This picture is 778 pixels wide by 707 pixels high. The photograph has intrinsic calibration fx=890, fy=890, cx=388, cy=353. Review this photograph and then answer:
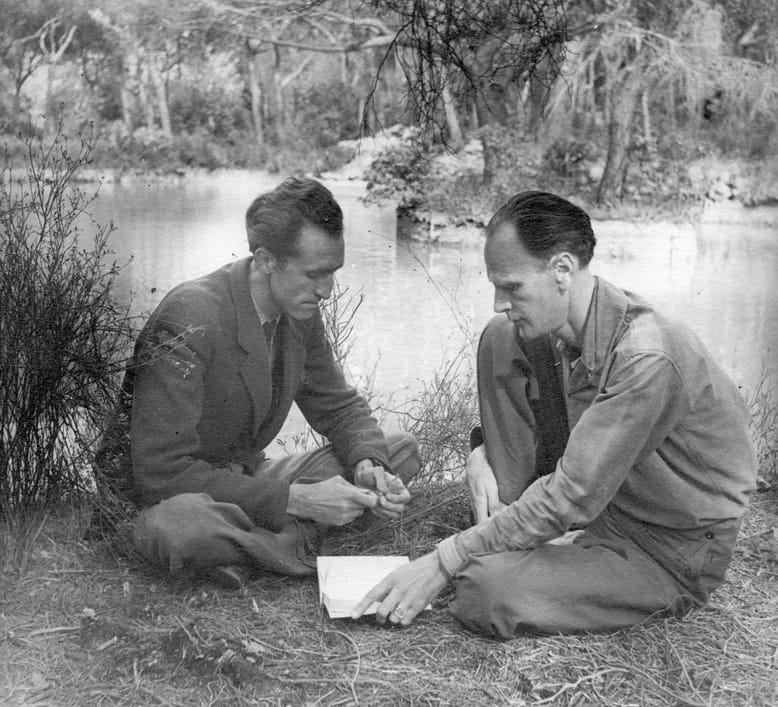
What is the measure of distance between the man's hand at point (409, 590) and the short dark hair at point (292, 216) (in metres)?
1.21

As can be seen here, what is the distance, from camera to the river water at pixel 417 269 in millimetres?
3943

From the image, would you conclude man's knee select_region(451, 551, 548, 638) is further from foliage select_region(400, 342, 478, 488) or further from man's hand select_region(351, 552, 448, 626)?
foliage select_region(400, 342, 478, 488)

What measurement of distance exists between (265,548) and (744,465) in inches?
65.6

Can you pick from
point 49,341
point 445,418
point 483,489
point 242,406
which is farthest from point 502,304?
point 445,418

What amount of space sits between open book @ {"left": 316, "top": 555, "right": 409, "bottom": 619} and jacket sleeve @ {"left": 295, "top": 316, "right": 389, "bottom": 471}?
47cm

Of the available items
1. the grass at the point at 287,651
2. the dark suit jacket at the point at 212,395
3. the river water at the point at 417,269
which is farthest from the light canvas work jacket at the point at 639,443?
the river water at the point at 417,269

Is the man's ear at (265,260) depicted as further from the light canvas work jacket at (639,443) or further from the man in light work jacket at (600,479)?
the light canvas work jacket at (639,443)

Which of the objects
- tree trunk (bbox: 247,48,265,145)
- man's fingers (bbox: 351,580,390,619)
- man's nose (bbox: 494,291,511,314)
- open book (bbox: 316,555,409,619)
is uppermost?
tree trunk (bbox: 247,48,265,145)

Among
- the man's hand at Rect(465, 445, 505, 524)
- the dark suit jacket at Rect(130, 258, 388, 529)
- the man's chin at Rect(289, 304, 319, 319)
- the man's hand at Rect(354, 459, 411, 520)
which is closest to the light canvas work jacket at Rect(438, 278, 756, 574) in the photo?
the man's hand at Rect(465, 445, 505, 524)

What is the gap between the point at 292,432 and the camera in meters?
4.68

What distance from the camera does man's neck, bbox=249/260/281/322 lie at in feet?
10.9

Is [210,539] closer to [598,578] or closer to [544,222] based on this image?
[598,578]

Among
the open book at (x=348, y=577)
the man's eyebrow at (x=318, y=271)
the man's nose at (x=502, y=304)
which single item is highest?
the man's eyebrow at (x=318, y=271)

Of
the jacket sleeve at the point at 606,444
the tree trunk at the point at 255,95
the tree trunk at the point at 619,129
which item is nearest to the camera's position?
the jacket sleeve at the point at 606,444
